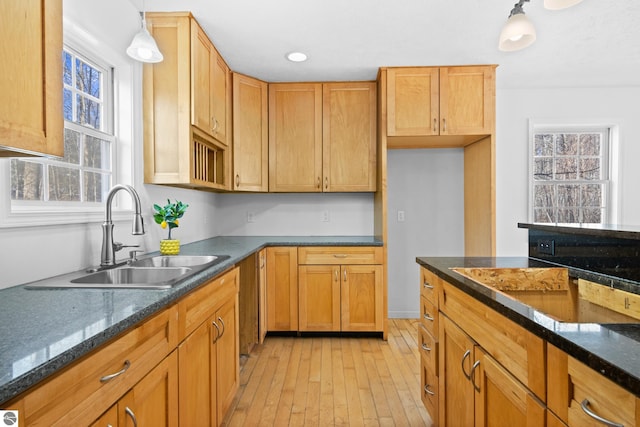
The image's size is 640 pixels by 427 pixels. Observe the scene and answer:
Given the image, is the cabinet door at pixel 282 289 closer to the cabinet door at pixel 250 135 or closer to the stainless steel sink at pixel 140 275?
the cabinet door at pixel 250 135

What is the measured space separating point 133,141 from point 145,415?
5.30 feet

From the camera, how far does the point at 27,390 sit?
2.00 ft

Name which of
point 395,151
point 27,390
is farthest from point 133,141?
point 395,151

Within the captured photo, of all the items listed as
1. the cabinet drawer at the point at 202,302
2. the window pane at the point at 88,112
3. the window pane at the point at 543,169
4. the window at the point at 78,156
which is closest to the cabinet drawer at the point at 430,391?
the cabinet drawer at the point at 202,302

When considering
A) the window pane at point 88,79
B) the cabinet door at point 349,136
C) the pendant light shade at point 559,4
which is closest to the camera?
the pendant light shade at point 559,4

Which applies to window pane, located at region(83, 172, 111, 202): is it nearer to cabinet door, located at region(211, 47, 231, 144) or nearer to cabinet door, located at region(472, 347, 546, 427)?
cabinet door, located at region(211, 47, 231, 144)

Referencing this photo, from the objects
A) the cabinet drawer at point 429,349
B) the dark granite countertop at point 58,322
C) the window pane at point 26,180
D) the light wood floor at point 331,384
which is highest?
the window pane at point 26,180

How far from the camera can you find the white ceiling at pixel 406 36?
2.13 meters

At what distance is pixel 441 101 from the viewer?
297 centimetres

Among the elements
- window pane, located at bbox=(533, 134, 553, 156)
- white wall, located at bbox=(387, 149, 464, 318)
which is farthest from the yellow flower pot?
window pane, located at bbox=(533, 134, 553, 156)

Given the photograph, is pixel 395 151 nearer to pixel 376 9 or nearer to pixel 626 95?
pixel 376 9

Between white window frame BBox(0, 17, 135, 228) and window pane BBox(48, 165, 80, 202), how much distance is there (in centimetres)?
A: 4

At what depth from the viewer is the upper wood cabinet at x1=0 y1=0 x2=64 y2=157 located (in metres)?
0.78

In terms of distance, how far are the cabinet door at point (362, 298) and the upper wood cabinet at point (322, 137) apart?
785 millimetres
